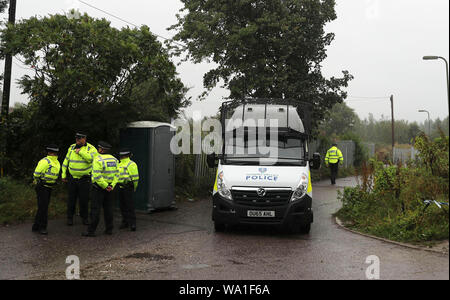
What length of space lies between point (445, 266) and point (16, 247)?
6548mm

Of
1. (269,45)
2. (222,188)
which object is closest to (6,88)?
(222,188)

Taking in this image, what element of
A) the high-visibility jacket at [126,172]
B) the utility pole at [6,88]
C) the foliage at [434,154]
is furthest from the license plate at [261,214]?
the utility pole at [6,88]

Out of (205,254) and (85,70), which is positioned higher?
(85,70)

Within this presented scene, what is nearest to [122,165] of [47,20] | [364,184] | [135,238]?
[135,238]

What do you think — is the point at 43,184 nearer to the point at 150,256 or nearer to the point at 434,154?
the point at 150,256

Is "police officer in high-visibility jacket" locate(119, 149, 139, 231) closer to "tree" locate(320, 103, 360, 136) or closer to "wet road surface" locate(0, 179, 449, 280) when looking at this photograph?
"wet road surface" locate(0, 179, 449, 280)

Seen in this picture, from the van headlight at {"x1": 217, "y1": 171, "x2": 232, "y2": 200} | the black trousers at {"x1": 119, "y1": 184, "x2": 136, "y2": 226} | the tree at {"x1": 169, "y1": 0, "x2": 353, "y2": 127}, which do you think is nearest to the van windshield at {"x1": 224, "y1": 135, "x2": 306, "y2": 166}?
the van headlight at {"x1": 217, "y1": 171, "x2": 232, "y2": 200}

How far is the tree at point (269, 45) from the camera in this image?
21.0 m

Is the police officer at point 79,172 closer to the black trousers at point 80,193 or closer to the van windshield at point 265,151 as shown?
the black trousers at point 80,193

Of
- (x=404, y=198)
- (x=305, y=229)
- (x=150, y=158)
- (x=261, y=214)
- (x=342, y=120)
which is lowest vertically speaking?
(x=305, y=229)

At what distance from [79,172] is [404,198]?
6543mm

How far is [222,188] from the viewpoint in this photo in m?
8.69

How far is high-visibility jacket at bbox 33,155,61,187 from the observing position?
8.87m

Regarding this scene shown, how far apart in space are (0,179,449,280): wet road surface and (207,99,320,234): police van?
46 centimetres
